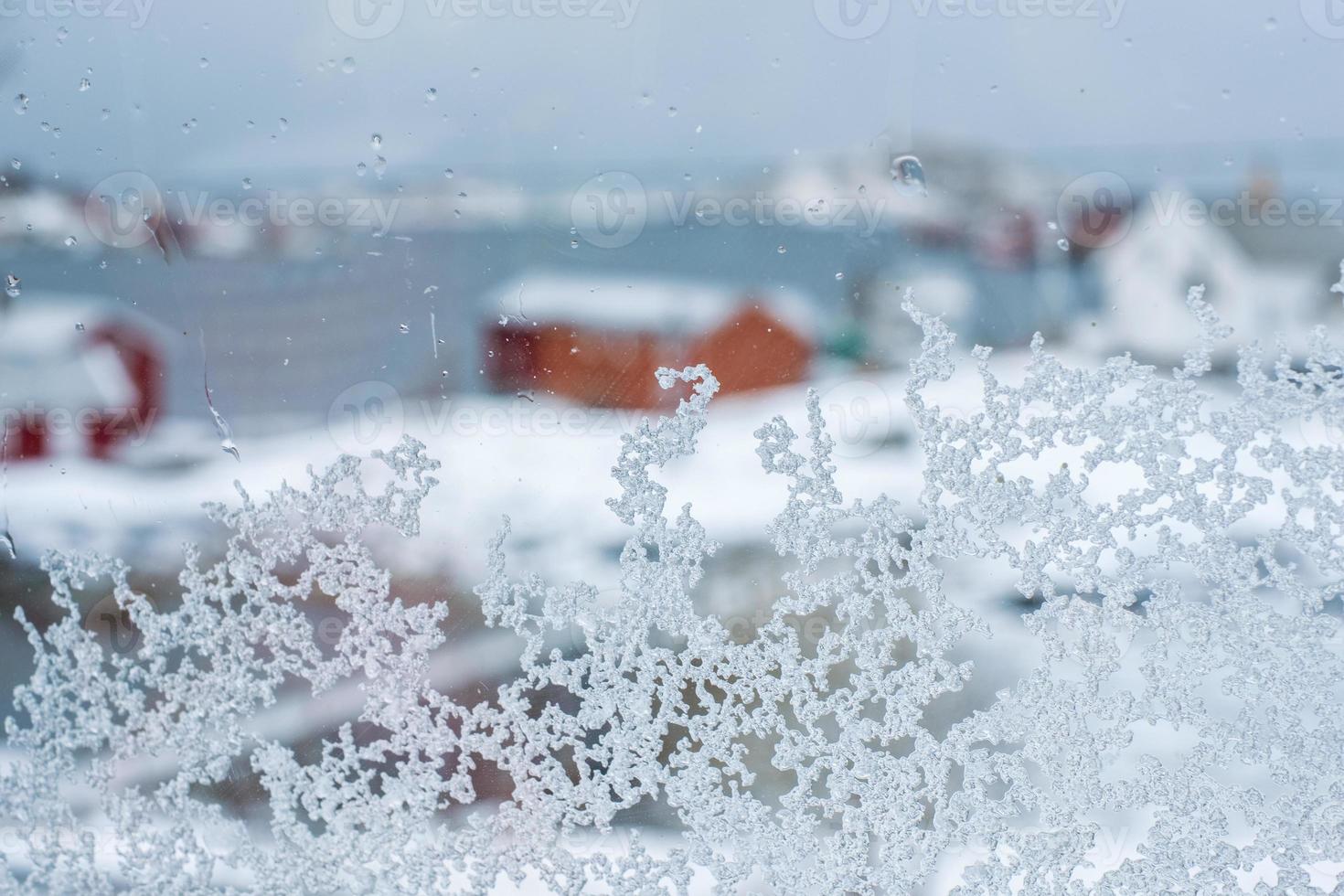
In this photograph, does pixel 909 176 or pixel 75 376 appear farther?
pixel 75 376

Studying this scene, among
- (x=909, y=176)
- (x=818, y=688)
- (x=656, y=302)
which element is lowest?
(x=818, y=688)

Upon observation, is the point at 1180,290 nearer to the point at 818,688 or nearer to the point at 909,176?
the point at 909,176

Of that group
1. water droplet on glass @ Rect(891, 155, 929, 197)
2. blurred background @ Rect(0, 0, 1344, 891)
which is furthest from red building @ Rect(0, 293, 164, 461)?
water droplet on glass @ Rect(891, 155, 929, 197)

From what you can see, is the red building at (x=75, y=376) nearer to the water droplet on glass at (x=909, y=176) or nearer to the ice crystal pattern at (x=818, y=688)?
the ice crystal pattern at (x=818, y=688)

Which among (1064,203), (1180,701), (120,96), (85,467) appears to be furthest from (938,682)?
(120,96)

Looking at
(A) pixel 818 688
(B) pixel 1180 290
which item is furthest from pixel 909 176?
(A) pixel 818 688

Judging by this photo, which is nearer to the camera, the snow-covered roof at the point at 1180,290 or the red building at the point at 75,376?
the snow-covered roof at the point at 1180,290

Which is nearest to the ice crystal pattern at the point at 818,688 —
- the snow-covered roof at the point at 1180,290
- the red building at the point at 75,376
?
the snow-covered roof at the point at 1180,290
